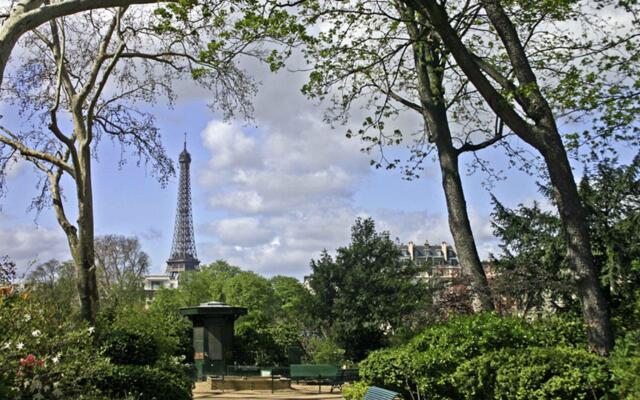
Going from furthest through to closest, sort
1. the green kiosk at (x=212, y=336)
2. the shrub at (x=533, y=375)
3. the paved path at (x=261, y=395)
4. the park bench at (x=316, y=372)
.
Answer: the green kiosk at (x=212, y=336), the park bench at (x=316, y=372), the paved path at (x=261, y=395), the shrub at (x=533, y=375)

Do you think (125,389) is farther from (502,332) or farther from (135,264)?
(135,264)

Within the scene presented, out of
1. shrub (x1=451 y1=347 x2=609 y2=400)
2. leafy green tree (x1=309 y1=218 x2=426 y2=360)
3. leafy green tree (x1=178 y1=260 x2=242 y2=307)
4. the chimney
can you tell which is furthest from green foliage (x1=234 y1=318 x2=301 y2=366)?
the chimney

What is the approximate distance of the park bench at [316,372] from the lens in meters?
20.4

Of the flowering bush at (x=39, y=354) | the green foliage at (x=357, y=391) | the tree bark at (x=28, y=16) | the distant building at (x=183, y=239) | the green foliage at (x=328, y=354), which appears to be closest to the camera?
the flowering bush at (x=39, y=354)

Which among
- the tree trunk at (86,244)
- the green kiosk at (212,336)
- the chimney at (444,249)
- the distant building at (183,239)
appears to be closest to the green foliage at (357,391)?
the tree trunk at (86,244)

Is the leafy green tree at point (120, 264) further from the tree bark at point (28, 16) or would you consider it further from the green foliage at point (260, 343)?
the tree bark at point (28, 16)

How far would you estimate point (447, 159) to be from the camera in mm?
15930

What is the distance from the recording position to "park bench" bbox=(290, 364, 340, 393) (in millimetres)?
20391

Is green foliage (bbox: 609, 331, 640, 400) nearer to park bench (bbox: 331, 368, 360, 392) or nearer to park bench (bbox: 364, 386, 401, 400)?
park bench (bbox: 364, 386, 401, 400)

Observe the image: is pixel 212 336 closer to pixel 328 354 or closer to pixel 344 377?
pixel 344 377

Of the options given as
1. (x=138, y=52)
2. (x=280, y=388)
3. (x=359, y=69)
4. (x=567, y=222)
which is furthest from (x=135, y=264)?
(x=567, y=222)

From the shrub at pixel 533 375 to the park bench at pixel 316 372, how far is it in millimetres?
10235

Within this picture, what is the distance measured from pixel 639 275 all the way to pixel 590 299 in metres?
3.41

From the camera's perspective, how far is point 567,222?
11.7m
